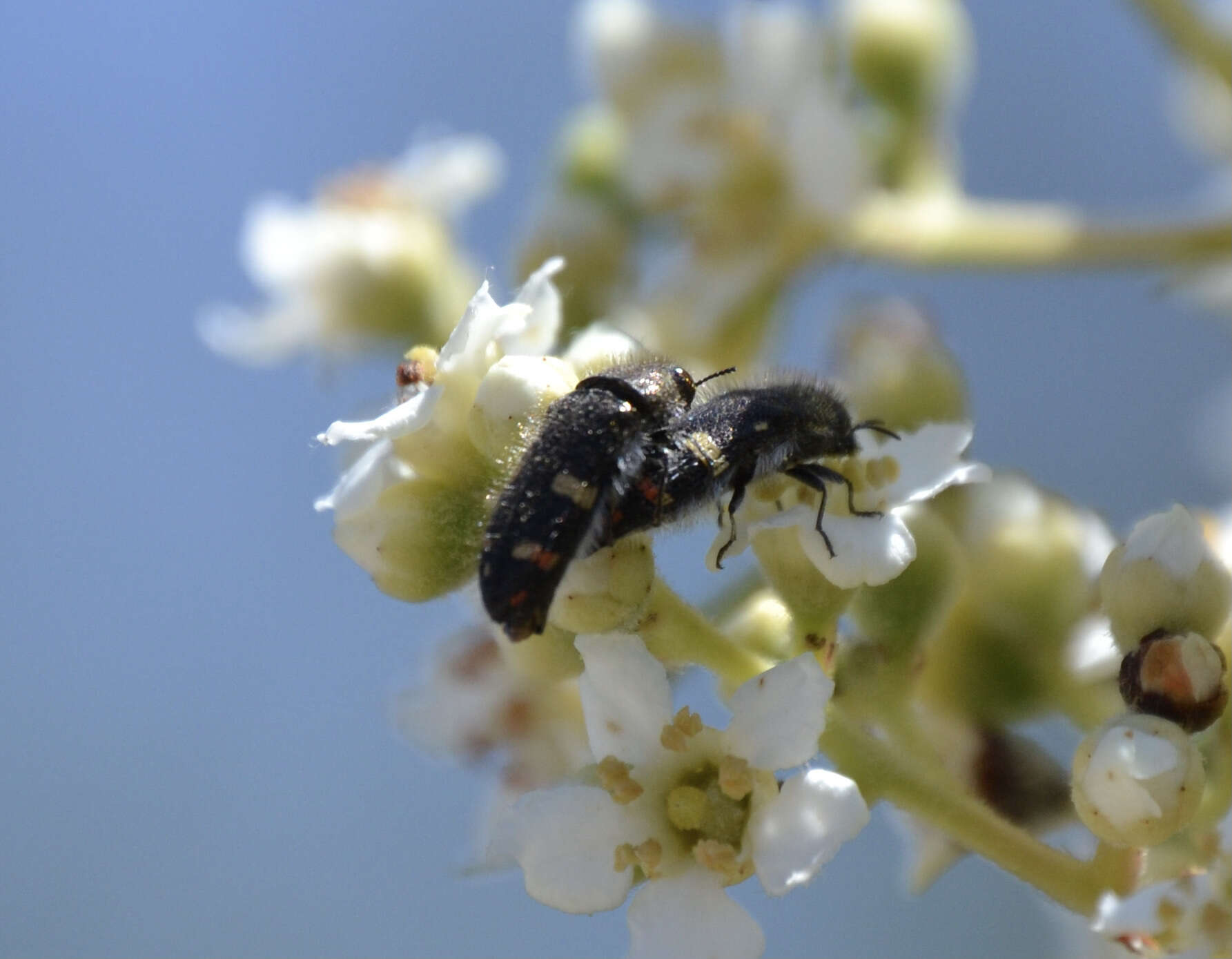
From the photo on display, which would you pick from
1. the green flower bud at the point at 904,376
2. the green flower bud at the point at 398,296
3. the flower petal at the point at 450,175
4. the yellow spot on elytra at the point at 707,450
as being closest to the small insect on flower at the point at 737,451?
the yellow spot on elytra at the point at 707,450

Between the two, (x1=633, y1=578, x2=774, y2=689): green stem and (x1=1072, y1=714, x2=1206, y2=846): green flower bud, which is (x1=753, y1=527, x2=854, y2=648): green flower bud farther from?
(x1=1072, y1=714, x2=1206, y2=846): green flower bud

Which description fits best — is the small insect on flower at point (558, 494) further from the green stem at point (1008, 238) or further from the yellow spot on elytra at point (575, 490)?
the green stem at point (1008, 238)

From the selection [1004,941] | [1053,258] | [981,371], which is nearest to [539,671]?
[1053,258]

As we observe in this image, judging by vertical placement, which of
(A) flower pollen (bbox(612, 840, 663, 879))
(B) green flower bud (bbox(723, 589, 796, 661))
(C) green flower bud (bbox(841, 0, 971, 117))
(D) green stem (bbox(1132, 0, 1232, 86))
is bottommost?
(A) flower pollen (bbox(612, 840, 663, 879))

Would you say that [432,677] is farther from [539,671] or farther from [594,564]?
[594,564]

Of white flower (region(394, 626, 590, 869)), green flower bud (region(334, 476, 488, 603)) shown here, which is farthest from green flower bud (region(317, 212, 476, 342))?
green flower bud (region(334, 476, 488, 603))

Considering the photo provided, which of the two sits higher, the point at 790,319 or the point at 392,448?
the point at 790,319

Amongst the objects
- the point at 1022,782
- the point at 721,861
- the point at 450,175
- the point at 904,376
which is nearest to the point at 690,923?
the point at 721,861
